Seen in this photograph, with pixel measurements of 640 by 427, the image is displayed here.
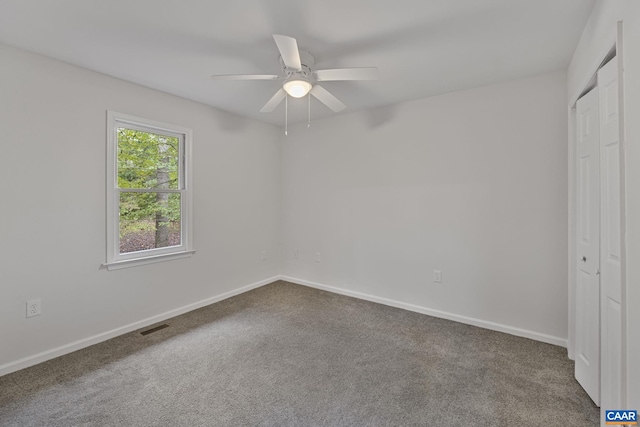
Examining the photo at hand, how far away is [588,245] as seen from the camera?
1800 millimetres

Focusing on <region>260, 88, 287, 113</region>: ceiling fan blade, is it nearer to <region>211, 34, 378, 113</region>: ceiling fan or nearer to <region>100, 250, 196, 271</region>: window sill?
<region>211, 34, 378, 113</region>: ceiling fan

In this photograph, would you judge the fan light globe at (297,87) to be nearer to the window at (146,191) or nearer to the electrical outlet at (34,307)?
the window at (146,191)

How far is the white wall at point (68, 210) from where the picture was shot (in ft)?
6.95

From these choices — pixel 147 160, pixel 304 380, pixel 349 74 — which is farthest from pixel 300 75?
pixel 304 380

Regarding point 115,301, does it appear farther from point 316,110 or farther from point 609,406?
point 609,406

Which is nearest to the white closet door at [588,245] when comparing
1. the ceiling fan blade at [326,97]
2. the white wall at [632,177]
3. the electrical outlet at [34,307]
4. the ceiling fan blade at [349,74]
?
the white wall at [632,177]

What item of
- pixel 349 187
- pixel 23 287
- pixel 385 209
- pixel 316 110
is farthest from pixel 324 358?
pixel 316 110

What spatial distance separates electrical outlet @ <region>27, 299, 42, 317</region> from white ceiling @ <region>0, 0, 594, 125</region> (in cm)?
197

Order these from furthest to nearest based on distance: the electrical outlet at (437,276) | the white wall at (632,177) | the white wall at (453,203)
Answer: the electrical outlet at (437,276)
the white wall at (453,203)
the white wall at (632,177)

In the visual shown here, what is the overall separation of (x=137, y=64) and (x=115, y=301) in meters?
2.20

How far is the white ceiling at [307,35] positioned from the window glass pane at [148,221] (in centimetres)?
120

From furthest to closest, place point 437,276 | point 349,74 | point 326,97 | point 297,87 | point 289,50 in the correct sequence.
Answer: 1. point 437,276
2. point 326,97
3. point 297,87
4. point 349,74
5. point 289,50

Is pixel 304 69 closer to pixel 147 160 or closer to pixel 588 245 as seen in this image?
pixel 147 160

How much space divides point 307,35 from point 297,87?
35 centimetres
